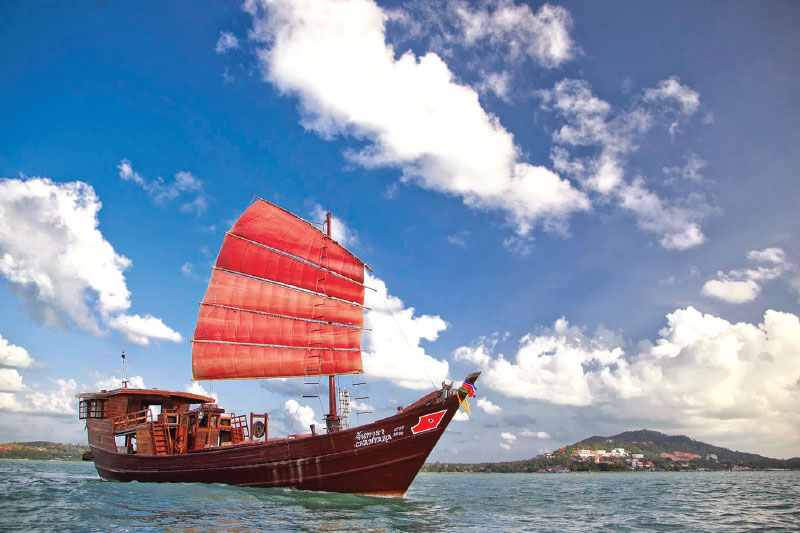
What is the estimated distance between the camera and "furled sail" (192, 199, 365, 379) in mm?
30406

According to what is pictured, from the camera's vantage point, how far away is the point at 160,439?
27.3 m

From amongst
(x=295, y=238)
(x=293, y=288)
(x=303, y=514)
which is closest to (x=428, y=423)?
(x=303, y=514)

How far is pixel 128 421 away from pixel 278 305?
35.1 ft

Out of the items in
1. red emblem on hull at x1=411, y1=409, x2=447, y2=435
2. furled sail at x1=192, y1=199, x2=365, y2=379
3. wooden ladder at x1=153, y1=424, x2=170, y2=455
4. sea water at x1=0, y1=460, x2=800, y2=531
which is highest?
furled sail at x1=192, y1=199, x2=365, y2=379

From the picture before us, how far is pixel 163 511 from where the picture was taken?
1669cm

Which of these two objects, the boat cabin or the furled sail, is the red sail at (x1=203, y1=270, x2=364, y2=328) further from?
the boat cabin

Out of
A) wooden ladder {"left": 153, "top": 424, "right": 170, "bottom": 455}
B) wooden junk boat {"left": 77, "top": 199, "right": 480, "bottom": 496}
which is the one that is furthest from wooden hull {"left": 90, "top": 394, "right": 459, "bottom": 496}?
wooden ladder {"left": 153, "top": 424, "right": 170, "bottom": 455}

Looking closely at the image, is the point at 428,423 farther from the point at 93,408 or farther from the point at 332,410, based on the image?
the point at 93,408

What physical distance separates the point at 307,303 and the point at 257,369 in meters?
→ 4.97

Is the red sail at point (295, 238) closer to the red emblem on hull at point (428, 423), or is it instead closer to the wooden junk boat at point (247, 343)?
the wooden junk boat at point (247, 343)

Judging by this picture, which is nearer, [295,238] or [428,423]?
[428,423]

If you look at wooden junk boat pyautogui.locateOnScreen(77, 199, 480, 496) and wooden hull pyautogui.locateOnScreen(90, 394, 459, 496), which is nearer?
wooden hull pyautogui.locateOnScreen(90, 394, 459, 496)

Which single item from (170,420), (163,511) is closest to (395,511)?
(163,511)

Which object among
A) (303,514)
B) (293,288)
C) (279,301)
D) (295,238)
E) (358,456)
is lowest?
(303,514)
